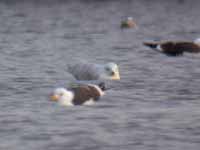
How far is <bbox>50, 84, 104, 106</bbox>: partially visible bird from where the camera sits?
15234mm

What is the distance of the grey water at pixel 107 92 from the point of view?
13.1 metres

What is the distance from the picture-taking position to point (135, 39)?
1162 inches

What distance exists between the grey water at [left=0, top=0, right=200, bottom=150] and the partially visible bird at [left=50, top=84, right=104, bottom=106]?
7.0 inches

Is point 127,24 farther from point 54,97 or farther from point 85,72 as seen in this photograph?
point 54,97

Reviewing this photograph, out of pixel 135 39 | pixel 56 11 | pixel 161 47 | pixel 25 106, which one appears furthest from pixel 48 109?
pixel 56 11

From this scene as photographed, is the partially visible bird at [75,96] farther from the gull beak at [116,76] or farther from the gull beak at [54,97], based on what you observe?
the gull beak at [116,76]

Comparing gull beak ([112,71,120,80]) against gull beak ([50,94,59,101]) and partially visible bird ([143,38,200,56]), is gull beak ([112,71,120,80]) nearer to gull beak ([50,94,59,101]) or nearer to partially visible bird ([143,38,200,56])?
gull beak ([50,94,59,101])

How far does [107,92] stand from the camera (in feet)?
56.9

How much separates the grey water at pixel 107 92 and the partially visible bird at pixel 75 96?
18cm

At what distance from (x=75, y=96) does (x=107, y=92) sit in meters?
2.12

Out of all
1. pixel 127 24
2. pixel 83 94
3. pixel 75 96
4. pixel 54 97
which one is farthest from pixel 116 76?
pixel 127 24

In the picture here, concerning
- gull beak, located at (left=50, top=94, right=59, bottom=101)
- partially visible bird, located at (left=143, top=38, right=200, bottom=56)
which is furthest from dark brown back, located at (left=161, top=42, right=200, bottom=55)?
gull beak, located at (left=50, top=94, right=59, bottom=101)

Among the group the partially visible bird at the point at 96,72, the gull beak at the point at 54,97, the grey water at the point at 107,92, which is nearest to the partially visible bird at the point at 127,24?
the grey water at the point at 107,92

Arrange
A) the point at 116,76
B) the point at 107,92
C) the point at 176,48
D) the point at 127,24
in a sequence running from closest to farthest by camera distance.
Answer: the point at 107,92 → the point at 116,76 → the point at 176,48 → the point at 127,24
